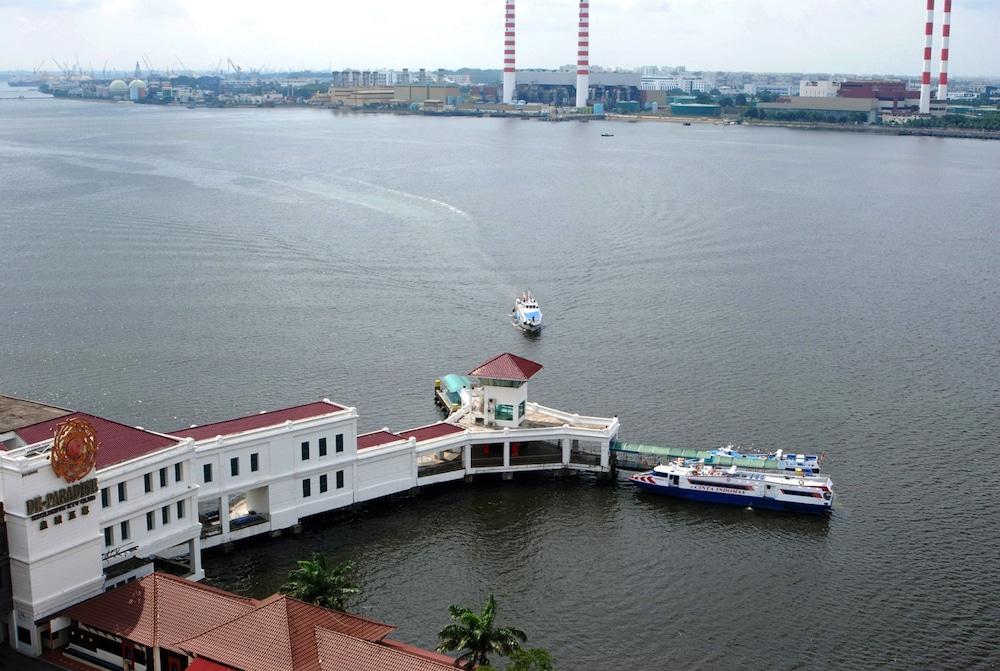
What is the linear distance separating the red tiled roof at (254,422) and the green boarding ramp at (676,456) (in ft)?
31.0

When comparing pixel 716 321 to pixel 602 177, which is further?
pixel 602 177

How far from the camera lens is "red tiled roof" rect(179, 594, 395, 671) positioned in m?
19.1

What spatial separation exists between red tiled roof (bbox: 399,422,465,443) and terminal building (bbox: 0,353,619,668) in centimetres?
4

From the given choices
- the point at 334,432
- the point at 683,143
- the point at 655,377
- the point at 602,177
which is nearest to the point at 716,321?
the point at 655,377

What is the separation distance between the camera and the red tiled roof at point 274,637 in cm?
1912

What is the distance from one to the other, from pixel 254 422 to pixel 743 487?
14.2m

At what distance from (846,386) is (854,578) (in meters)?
16.8

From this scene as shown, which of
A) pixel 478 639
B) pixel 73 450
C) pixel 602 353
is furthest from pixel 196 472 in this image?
pixel 602 353

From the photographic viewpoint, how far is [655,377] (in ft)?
146

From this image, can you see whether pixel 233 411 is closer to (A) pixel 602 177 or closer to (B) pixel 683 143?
(A) pixel 602 177

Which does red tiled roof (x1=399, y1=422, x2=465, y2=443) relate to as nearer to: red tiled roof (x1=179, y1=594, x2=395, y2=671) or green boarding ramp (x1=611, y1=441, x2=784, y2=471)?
green boarding ramp (x1=611, y1=441, x2=784, y2=471)

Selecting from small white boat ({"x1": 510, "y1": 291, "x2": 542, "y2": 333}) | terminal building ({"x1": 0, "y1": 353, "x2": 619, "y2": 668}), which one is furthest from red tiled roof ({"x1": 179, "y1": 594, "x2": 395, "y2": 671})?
small white boat ({"x1": 510, "y1": 291, "x2": 542, "y2": 333})

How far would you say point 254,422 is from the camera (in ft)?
97.9

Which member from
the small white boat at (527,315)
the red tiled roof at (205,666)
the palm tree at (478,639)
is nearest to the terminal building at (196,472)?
the red tiled roof at (205,666)
